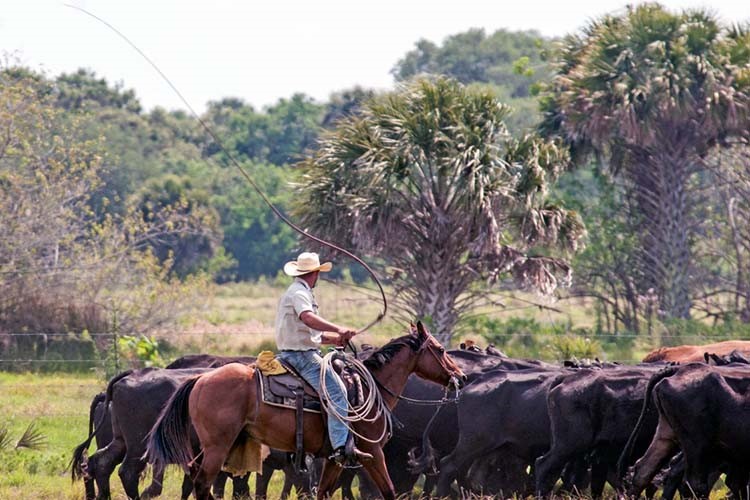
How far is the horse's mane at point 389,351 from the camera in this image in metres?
12.6

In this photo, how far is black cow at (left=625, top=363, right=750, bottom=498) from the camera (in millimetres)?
12766

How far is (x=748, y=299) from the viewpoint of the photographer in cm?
2853

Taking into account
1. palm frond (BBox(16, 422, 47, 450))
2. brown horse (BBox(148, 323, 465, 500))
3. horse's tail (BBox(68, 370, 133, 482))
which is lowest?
palm frond (BBox(16, 422, 47, 450))

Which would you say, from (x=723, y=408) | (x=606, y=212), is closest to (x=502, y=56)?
(x=606, y=212)

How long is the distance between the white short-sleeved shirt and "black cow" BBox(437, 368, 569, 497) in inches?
145

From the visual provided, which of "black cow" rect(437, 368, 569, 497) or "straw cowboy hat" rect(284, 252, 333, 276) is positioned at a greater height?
"straw cowboy hat" rect(284, 252, 333, 276)

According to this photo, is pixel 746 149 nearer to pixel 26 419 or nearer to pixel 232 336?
pixel 232 336

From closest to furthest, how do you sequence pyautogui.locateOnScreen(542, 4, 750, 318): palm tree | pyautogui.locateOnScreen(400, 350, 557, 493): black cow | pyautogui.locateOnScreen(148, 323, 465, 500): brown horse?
pyautogui.locateOnScreen(148, 323, 465, 500): brown horse
pyautogui.locateOnScreen(400, 350, 557, 493): black cow
pyautogui.locateOnScreen(542, 4, 750, 318): palm tree

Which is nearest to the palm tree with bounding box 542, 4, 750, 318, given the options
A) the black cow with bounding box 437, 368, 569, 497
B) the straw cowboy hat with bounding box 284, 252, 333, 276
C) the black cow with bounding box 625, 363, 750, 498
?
the black cow with bounding box 437, 368, 569, 497

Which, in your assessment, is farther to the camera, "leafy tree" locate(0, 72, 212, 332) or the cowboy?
"leafy tree" locate(0, 72, 212, 332)

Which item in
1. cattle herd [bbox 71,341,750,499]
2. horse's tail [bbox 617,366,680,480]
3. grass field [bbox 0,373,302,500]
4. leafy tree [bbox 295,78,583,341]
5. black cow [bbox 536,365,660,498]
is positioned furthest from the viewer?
leafy tree [bbox 295,78,583,341]

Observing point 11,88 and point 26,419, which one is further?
point 11,88

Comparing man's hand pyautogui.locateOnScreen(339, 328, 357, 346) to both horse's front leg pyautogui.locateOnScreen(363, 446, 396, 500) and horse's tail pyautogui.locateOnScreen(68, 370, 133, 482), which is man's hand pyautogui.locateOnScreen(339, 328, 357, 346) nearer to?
horse's front leg pyautogui.locateOnScreen(363, 446, 396, 500)

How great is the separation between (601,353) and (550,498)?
432 inches
